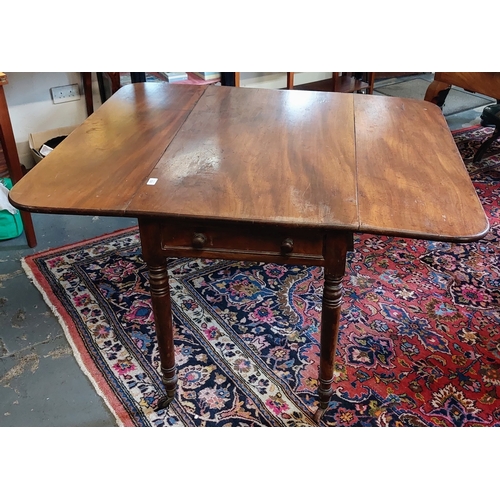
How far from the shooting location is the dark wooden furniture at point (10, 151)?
2.06m

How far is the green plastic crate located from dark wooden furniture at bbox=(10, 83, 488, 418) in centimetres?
95

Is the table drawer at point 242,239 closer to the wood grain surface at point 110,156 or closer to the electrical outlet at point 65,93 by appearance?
the wood grain surface at point 110,156

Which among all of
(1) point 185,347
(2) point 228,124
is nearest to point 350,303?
(1) point 185,347

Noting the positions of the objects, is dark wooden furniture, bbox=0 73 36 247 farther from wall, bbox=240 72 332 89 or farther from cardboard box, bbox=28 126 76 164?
wall, bbox=240 72 332 89

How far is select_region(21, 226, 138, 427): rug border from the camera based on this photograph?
158 cm

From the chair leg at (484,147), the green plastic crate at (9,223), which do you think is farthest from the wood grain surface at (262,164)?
the chair leg at (484,147)

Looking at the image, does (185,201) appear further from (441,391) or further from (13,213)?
(13,213)

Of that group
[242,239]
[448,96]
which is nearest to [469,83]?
[448,96]

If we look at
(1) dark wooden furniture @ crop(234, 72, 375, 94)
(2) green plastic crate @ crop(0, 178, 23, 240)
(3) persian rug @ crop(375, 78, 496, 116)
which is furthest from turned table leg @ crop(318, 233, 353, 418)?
(3) persian rug @ crop(375, 78, 496, 116)

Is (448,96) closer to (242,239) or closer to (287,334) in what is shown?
(287,334)

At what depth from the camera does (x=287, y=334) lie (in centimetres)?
186

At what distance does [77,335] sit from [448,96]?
353 centimetres

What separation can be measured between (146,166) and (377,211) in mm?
605

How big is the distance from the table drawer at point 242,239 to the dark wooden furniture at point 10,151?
113cm
